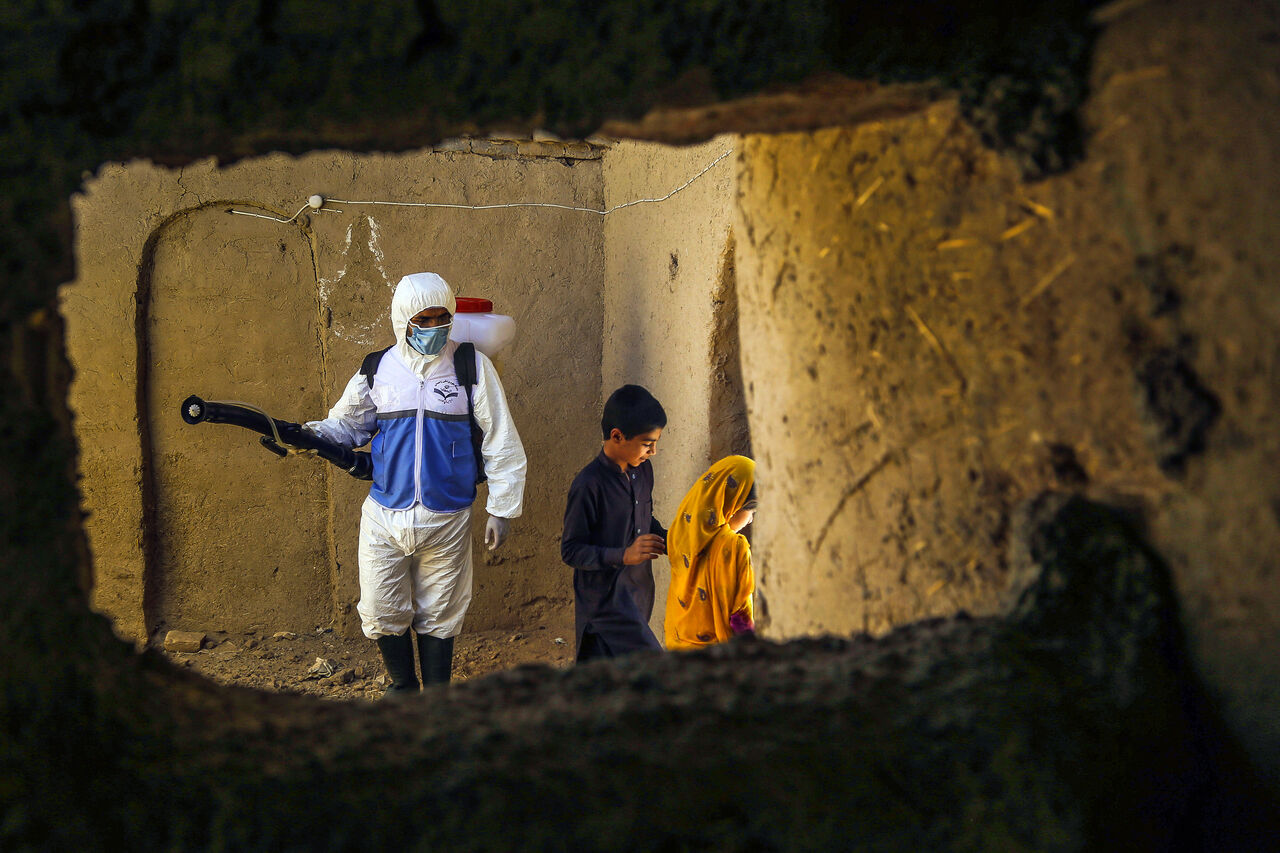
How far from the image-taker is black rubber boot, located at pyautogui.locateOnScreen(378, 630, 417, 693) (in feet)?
11.5

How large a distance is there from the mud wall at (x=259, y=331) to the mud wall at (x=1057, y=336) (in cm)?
347

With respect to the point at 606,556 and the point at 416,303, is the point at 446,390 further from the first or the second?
the point at 606,556

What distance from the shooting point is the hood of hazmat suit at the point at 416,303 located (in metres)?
3.42

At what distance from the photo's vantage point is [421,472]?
3.43 meters

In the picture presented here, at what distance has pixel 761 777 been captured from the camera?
28.0 inches

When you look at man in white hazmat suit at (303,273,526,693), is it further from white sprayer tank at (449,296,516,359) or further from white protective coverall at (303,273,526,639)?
white sprayer tank at (449,296,516,359)

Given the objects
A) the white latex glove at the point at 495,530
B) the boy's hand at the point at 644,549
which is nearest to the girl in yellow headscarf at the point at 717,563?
the boy's hand at the point at 644,549

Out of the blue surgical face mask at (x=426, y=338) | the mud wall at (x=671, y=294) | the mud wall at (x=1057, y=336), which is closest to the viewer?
the mud wall at (x=1057, y=336)

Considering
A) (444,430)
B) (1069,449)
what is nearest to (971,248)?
(1069,449)

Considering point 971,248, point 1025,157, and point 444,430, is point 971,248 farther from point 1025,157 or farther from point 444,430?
point 444,430

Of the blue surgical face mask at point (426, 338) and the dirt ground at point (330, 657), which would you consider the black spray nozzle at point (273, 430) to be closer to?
the blue surgical face mask at point (426, 338)

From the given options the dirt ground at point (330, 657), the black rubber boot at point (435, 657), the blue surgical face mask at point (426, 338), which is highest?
the blue surgical face mask at point (426, 338)

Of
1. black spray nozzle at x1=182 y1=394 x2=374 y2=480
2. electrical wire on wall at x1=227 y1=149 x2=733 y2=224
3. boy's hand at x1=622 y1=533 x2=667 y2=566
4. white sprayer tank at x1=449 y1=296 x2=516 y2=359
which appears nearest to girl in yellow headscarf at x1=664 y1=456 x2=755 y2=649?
boy's hand at x1=622 y1=533 x2=667 y2=566

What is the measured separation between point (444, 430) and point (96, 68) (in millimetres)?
2804
